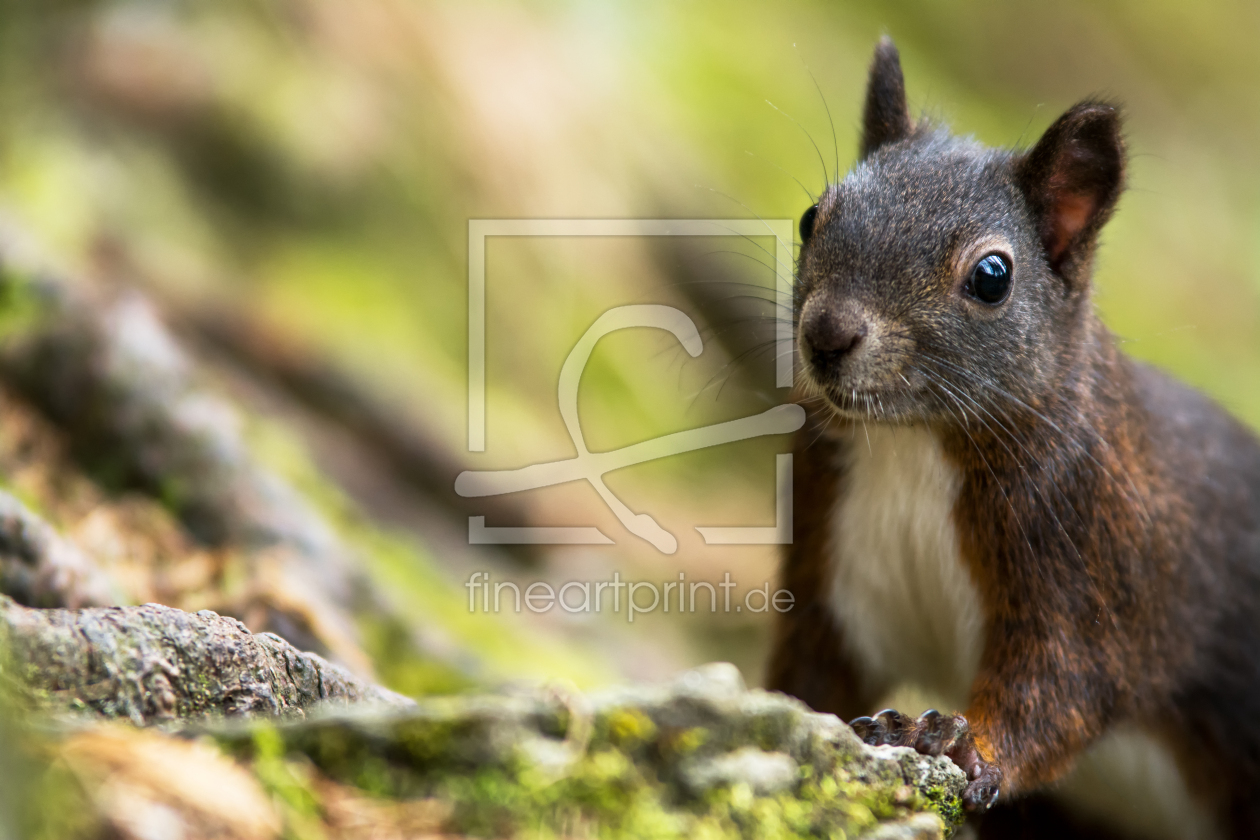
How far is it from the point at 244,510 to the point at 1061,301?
117 inches

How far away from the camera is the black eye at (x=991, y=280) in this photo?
10.8ft

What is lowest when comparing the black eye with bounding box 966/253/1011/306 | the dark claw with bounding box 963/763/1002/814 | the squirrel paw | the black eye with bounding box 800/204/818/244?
the dark claw with bounding box 963/763/1002/814

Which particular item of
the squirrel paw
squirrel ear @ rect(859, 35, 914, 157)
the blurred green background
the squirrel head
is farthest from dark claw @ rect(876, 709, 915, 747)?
squirrel ear @ rect(859, 35, 914, 157)

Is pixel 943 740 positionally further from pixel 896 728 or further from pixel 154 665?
pixel 154 665

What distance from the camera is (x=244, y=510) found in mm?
4230

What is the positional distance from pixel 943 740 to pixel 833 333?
1.10m

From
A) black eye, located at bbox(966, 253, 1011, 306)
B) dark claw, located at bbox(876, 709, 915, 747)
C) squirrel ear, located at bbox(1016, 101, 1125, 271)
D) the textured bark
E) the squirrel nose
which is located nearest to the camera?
the textured bark

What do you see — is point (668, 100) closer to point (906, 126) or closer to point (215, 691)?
point (906, 126)

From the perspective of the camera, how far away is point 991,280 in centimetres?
330

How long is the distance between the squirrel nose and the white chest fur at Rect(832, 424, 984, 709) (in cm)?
46

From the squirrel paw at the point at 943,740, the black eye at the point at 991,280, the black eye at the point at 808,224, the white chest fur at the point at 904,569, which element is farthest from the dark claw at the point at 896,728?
the black eye at the point at 808,224

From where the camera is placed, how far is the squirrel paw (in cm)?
276

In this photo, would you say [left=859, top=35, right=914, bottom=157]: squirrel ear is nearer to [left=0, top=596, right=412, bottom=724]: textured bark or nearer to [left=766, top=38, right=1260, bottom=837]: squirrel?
[left=766, top=38, right=1260, bottom=837]: squirrel

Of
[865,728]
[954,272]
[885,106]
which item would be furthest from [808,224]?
[865,728]
